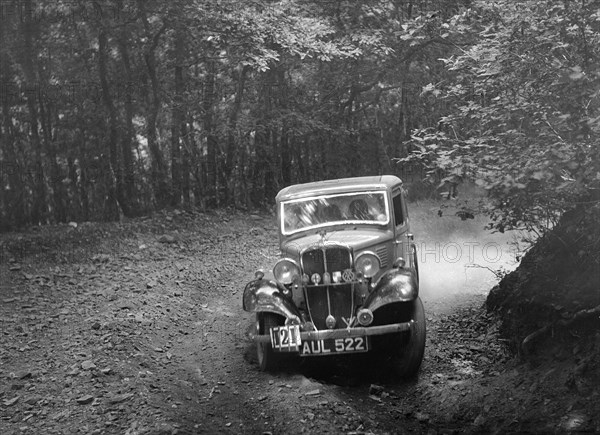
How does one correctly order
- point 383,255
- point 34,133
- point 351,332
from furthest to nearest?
point 34,133
point 383,255
point 351,332

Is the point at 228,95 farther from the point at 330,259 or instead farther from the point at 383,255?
the point at 330,259

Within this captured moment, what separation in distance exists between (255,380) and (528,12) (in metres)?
4.83

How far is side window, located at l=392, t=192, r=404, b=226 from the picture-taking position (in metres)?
8.83

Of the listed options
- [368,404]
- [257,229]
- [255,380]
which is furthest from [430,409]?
[257,229]

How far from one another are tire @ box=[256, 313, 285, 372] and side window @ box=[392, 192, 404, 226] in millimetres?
2199

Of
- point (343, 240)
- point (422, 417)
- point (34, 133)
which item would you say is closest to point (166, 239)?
point (34, 133)

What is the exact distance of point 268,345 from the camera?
7.53 metres

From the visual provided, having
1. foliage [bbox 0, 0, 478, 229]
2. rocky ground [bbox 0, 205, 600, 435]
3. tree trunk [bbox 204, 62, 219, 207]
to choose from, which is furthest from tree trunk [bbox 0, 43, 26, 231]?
tree trunk [bbox 204, 62, 219, 207]

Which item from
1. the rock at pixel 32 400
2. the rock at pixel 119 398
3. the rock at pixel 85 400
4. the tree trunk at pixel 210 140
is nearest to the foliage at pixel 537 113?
the rock at pixel 119 398

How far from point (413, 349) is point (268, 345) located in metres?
1.60

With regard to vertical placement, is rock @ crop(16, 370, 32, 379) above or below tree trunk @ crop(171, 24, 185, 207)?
below

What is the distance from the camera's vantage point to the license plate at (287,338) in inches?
280

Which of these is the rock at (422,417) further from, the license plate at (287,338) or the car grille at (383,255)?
the car grille at (383,255)

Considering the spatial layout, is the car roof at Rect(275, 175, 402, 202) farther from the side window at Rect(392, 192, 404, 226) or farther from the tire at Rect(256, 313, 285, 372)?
the tire at Rect(256, 313, 285, 372)
